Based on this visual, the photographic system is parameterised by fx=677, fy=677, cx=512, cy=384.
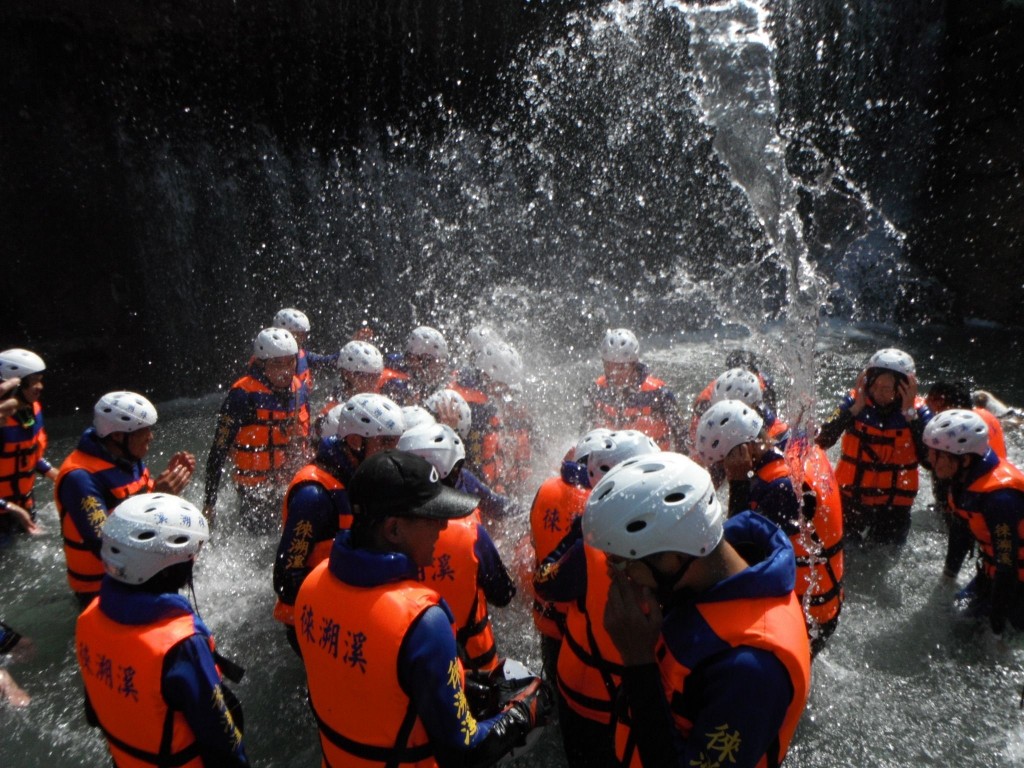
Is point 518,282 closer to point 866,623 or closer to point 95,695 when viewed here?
point 866,623

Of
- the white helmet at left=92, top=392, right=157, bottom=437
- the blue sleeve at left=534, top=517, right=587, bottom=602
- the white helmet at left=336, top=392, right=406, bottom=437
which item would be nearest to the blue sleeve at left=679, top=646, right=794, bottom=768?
the blue sleeve at left=534, top=517, right=587, bottom=602

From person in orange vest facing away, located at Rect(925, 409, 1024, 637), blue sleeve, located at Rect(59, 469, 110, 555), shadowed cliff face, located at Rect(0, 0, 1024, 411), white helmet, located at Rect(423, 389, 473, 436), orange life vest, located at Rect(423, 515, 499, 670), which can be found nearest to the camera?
orange life vest, located at Rect(423, 515, 499, 670)

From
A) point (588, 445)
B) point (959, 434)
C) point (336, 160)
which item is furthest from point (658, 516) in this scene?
point (336, 160)

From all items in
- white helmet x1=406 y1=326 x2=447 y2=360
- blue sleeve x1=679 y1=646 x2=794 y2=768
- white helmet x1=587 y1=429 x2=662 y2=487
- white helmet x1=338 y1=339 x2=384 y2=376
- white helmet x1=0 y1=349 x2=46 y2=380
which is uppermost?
blue sleeve x1=679 y1=646 x2=794 y2=768

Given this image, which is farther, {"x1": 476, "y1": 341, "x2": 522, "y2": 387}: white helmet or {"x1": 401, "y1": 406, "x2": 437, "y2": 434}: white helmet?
{"x1": 476, "y1": 341, "x2": 522, "y2": 387}: white helmet

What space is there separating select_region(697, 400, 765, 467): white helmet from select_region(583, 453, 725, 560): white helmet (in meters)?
1.87

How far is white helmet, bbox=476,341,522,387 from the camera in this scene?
648cm

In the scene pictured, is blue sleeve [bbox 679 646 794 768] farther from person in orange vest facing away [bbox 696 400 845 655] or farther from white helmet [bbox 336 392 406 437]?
white helmet [bbox 336 392 406 437]

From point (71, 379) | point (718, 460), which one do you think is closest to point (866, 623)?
point (718, 460)

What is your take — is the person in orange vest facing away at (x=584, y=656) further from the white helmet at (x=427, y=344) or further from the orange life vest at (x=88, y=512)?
the white helmet at (x=427, y=344)

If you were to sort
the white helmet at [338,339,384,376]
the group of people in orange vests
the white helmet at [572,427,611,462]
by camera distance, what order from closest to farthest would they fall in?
1. the group of people in orange vests
2. the white helmet at [572,427,611,462]
3. the white helmet at [338,339,384,376]

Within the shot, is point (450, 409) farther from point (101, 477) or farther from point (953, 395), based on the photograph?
point (953, 395)

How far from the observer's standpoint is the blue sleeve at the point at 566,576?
303 centimetres

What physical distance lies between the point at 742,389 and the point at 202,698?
13.5 ft
